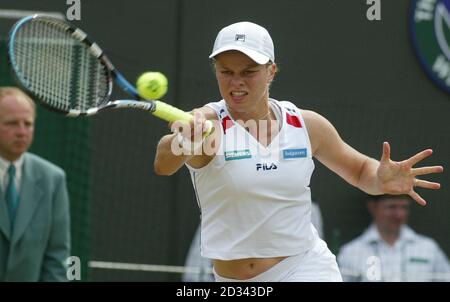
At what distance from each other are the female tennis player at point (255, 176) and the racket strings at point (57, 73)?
611mm

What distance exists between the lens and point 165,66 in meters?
9.38

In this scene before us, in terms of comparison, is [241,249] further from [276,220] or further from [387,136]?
[387,136]

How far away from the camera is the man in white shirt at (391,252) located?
8.62 m

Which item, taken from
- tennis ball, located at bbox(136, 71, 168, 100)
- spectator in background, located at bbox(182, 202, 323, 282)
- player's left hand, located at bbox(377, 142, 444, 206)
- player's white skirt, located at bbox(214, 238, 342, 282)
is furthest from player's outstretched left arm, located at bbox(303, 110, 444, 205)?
spectator in background, located at bbox(182, 202, 323, 282)

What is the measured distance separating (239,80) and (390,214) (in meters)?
4.02

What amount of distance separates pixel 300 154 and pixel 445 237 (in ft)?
13.3

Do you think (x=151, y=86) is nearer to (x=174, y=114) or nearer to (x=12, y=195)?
(x=174, y=114)

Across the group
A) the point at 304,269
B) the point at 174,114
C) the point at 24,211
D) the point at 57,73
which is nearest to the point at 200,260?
the point at 24,211

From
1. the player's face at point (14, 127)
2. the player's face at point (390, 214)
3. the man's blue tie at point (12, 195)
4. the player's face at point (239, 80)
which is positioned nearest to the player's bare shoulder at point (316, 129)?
the player's face at point (239, 80)

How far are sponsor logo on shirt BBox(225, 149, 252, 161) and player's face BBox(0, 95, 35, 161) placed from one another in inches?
77.3

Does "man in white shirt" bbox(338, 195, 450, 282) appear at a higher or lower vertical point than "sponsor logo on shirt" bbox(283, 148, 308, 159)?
lower

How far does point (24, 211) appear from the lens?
6777 mm

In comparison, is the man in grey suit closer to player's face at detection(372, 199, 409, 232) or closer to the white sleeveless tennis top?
the white sleeveless tennis top

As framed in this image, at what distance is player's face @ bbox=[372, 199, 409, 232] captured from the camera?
8883mm
